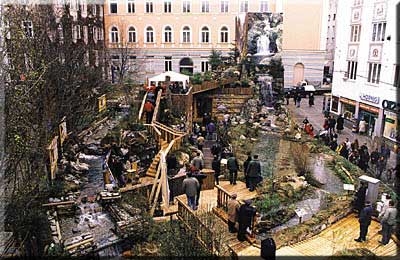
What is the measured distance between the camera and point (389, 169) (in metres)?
15.2

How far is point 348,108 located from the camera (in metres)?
28.0

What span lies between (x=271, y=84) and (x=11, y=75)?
86.4ft

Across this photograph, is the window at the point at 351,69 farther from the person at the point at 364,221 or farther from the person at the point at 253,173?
the person at the point at 364,221

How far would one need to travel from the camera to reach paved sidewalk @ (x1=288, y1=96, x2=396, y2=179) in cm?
2198

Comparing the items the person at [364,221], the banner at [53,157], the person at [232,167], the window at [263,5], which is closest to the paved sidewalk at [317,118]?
the person at [232,167]

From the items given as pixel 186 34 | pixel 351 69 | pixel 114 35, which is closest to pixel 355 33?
pixel 351 69

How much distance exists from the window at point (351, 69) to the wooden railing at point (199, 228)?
21543 millimetres

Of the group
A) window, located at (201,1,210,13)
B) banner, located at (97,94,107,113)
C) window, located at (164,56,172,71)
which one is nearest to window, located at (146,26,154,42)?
window, located at (164,56,172,71)

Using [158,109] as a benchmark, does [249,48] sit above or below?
above

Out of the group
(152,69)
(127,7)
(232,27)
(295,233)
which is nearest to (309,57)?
(232,27)

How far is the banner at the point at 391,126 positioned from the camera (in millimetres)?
21312

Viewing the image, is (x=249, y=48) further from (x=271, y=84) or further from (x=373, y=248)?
(x=373, y=248)

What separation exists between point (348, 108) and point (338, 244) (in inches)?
816

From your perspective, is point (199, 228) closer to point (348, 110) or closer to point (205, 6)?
point (348, 110)
